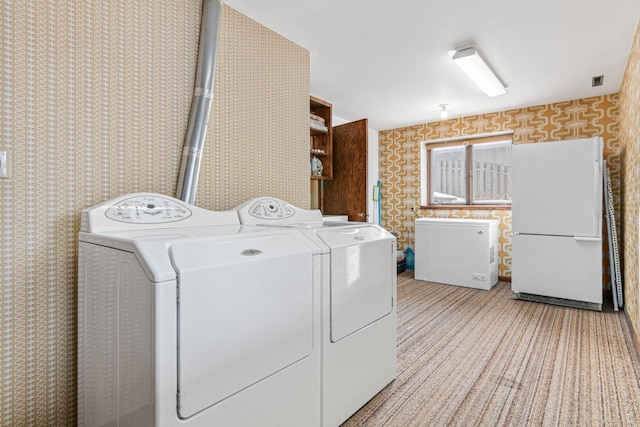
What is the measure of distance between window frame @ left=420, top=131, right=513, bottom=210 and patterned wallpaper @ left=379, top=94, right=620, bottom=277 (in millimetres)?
64

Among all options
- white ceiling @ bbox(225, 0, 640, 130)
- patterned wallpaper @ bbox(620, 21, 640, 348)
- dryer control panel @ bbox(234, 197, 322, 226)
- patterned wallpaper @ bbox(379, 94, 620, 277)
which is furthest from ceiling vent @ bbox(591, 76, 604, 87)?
dryer control panel @ bbox(234, 197, 322, 226)

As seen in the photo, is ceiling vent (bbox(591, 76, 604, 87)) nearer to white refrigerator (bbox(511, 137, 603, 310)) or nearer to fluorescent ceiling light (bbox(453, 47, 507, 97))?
white refrigerator (bbox(511, 137, 603, 310))

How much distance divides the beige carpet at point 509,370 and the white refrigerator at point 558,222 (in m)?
0.26

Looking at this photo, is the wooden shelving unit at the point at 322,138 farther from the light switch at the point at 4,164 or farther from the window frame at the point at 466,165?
the light switch at the point at 4,164

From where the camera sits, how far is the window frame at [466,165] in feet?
14.5

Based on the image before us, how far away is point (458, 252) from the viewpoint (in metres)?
4.11

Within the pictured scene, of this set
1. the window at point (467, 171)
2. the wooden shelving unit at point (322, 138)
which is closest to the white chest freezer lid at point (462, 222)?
the window at point (467, 171)

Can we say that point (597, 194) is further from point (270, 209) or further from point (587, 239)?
point (270, 209)

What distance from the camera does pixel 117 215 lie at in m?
1.33

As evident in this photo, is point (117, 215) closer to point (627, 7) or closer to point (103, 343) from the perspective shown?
point (103, 343)

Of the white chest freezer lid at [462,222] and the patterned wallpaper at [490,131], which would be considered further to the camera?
the white chest freezer lid at [462,222]

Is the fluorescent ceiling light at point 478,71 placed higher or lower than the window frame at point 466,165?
higher

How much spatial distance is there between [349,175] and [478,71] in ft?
5.13

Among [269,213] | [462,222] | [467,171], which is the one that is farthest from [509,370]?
[467,171]
